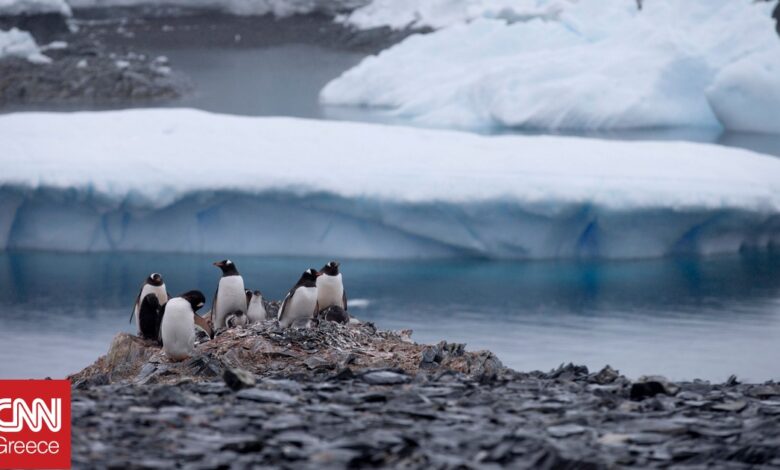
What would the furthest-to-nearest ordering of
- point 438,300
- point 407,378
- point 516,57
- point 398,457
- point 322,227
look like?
1. point 516,57
2. point 322,227
3. point 438,300
4. point 407,378
5. point 398,457

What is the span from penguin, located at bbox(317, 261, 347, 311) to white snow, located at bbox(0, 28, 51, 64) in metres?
16.2

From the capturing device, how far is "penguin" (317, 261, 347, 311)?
6.19 m

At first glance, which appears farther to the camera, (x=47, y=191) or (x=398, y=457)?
(x=47, y=191)

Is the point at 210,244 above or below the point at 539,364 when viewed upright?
above

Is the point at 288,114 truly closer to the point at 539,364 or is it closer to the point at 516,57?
the point at 516,57

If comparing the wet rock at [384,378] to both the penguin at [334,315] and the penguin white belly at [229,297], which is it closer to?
the penguin at [334,315]

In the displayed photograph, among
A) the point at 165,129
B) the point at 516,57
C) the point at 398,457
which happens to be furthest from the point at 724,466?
the point at 516,57

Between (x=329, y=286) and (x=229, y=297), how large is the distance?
58cm

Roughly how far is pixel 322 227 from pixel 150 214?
159 cm

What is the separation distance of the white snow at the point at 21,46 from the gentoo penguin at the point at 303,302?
16.6 metres

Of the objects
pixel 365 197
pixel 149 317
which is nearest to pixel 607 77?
pixel 365 197

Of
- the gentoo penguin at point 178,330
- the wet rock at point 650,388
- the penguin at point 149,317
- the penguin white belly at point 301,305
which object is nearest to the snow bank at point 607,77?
the penguin white belly at point 301,305

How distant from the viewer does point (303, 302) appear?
5.77 metres

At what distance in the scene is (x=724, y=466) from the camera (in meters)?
2.93
